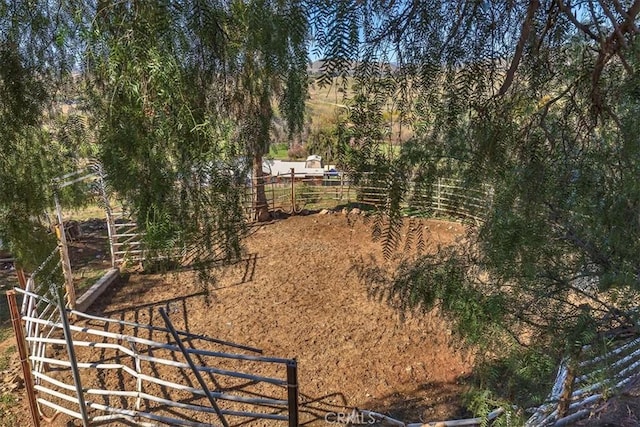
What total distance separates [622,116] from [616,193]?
33 cm

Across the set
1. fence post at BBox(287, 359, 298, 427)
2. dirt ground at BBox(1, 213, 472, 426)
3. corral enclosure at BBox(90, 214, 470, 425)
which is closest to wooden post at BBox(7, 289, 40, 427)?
dirt ground at BBox(1, 213, 472, 426)

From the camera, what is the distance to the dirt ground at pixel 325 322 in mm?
3566

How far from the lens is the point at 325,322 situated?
15.4 feet

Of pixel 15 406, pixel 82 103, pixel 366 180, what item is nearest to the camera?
pixel 366 180

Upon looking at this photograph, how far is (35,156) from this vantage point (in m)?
2.18

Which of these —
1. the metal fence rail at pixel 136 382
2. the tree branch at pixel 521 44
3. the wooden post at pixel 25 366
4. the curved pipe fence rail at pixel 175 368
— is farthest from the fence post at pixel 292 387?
the wooden post at pixel 25 366

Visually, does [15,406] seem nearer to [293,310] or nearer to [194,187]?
[293,310]

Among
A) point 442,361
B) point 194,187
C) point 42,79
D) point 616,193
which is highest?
point 42,79

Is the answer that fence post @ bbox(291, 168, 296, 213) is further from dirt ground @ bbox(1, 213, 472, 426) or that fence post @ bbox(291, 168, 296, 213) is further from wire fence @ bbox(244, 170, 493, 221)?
wire fence @ bbox(244, 170, 493, 221)

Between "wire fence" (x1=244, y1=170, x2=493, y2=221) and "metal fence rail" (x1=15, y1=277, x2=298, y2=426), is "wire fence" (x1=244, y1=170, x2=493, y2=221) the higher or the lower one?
the higher one

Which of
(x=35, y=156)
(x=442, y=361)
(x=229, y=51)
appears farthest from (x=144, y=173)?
(x=442, y=361)

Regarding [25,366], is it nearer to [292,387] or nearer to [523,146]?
[292,387]

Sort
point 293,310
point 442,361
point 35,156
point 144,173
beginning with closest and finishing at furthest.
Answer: point 144,173 → point 35,156 → point 442,361 → point 293,310

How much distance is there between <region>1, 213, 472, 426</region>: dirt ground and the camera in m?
3.57
